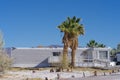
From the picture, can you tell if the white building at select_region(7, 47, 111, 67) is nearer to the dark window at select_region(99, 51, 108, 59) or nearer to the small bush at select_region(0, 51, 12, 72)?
the dark window at select_region(99, 51, 108, 59)

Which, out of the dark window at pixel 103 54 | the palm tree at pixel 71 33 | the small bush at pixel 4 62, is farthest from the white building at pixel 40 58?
the small bush at pixel 4 62

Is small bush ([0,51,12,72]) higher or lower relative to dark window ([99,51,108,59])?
lower

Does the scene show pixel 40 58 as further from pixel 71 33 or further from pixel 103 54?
pixel 103 54

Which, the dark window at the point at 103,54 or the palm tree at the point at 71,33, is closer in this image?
the palm tree at the point at 71,33

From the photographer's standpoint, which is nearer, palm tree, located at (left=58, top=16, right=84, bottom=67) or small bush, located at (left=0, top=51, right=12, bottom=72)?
small bush, located at (left=0, top=51, right=12, bottom=72)

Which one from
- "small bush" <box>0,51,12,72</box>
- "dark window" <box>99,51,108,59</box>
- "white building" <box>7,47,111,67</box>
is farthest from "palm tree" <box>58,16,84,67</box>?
"small bush" <box>0,51,12,72</box>

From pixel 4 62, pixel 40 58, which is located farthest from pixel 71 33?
pixel 4 62

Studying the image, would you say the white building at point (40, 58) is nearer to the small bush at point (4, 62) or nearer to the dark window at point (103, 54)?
the dark window at point (103, 54)

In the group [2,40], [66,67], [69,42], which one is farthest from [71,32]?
[2,40]

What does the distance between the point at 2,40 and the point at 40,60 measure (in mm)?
30376

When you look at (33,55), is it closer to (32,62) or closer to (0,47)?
(32,62)

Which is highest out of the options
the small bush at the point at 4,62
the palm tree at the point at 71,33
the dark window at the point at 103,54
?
the palm tree at the point at 71,33

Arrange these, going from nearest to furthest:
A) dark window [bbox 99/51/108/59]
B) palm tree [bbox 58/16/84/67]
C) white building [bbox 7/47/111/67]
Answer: palm tree [bbox 58/16/84/67] → white building [bbox 7/47/111/67] → dark window [bbox 99/51/108/59]

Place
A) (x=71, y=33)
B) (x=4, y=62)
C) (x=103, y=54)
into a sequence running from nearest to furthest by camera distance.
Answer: (x=4, y=62) → (x=71, y=33) → (x=103, y=54)
